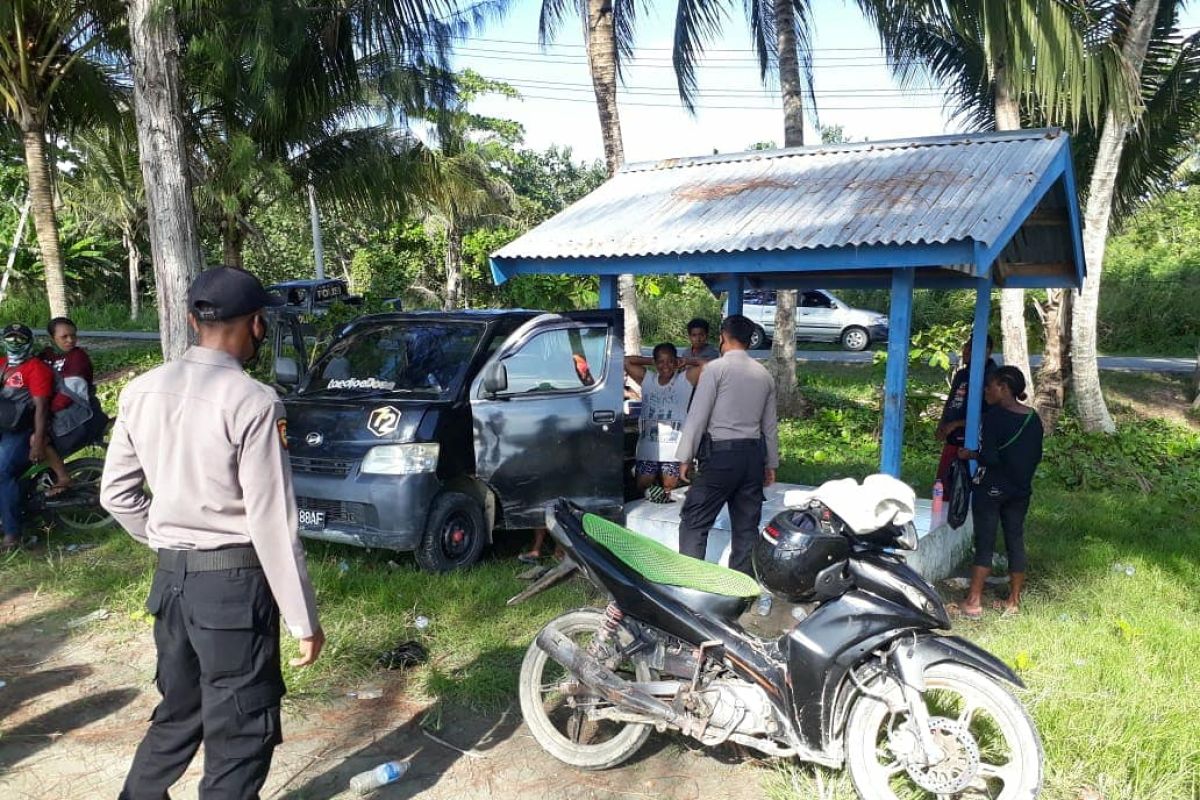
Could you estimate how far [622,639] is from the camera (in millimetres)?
3744

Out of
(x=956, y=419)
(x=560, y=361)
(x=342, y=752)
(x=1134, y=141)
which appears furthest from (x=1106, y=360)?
(x=342, y=752)

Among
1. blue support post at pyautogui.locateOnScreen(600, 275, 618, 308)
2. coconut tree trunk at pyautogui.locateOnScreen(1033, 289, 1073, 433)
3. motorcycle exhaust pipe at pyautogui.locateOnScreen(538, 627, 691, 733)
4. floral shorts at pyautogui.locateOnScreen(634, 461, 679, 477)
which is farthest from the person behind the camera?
coconut tree trunk at pyautogui.locateOnScreen(1033, 289, 1073, 433)

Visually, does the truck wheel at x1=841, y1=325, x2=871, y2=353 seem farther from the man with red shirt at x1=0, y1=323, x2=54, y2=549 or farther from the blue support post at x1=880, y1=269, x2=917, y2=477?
the man with red shirt at x1=0, y1=323, x2=54, y2=549

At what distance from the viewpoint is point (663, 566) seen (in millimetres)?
3695

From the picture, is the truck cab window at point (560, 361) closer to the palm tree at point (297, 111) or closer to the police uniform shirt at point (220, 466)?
the police uniform shirt at point (220, 466)

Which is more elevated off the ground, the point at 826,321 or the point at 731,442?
the point at 826,321

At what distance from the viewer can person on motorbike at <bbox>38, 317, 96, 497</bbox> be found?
22.2ft

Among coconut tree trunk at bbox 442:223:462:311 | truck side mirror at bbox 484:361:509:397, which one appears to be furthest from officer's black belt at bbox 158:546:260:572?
coconut tree trunk at bbox 442:223:462:311

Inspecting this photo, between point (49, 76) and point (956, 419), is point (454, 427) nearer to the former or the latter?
point (956, 419)

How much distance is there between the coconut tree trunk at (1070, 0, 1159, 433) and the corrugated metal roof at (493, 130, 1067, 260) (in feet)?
14.6

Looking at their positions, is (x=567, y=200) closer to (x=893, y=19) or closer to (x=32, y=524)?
(x=893, y=19)

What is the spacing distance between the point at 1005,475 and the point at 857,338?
18184mm

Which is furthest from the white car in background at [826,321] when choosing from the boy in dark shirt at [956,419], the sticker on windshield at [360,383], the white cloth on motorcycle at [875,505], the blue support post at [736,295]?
the white cloth on motorcycle at [875,505]

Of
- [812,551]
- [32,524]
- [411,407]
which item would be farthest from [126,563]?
[812,551]
